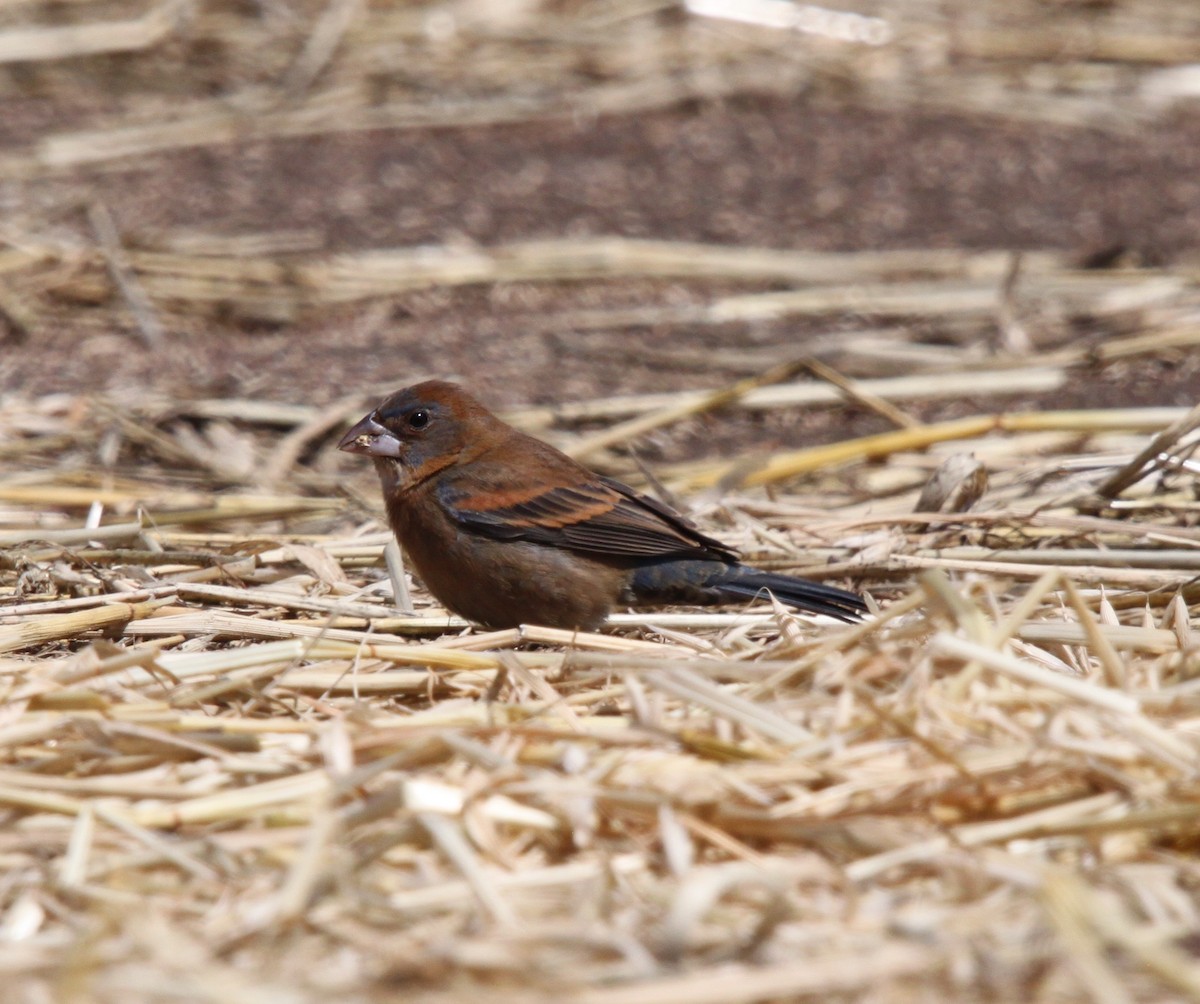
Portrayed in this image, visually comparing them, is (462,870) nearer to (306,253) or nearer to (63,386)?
(63,386)

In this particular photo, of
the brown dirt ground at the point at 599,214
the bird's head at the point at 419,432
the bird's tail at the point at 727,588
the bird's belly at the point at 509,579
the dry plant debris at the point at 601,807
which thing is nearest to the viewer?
the dry plant debris at the point at 601,807

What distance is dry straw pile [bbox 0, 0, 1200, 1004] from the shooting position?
273 centimetres

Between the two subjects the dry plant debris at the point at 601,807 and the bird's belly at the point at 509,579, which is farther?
the bird's belly at the point at 509,579

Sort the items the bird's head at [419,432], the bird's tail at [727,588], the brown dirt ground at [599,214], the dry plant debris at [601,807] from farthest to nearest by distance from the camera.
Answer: the brown dirt ground at [599,214] < the bird's head at [419,432] < the bird's tail at [727,588] < the dry plant debris at [601,807]

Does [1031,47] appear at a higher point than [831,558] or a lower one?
higher

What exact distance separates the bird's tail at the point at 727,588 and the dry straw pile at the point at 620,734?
0.17 meters

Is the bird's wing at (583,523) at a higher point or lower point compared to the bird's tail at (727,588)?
higher

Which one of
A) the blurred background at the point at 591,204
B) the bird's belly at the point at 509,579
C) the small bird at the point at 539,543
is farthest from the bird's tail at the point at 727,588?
the blurred background at the point at 591,204

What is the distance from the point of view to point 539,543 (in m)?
5.09

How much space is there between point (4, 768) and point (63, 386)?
13.9 ft

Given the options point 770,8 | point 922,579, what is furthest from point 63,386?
point 770,8

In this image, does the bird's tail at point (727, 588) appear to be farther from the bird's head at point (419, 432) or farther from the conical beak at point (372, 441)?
the conical beak at point (372, 441)

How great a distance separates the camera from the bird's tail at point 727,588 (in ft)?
15.3

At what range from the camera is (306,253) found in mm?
8555
